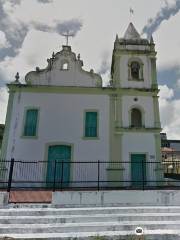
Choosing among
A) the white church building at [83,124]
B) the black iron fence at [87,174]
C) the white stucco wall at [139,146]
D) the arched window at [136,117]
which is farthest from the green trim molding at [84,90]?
the black iron fence at [87,174]

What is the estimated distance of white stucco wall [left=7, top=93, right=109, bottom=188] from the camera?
51.2ft

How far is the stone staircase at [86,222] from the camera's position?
20.9ft

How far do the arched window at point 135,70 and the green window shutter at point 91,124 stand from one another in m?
5.01

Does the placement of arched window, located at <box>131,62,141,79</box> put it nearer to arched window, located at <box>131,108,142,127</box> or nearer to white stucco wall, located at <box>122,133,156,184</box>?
arched window, located at <box>131,108,142,127</box>

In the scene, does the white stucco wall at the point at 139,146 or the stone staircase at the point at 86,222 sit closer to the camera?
the stone staircase at the point at 86,222

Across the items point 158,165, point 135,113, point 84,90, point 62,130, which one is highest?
point 84,90

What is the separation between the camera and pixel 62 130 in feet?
53.7

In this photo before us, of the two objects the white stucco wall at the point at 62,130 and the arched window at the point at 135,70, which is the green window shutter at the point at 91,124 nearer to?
the white stucco wall at the point at 62,130

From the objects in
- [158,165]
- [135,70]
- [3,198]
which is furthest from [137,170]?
[3,198]

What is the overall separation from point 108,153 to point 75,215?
855 cm

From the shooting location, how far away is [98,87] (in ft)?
57.2

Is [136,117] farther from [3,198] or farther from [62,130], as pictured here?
[3,198]

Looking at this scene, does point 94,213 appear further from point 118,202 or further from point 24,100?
point 24,100

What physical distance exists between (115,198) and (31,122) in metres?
9.56
